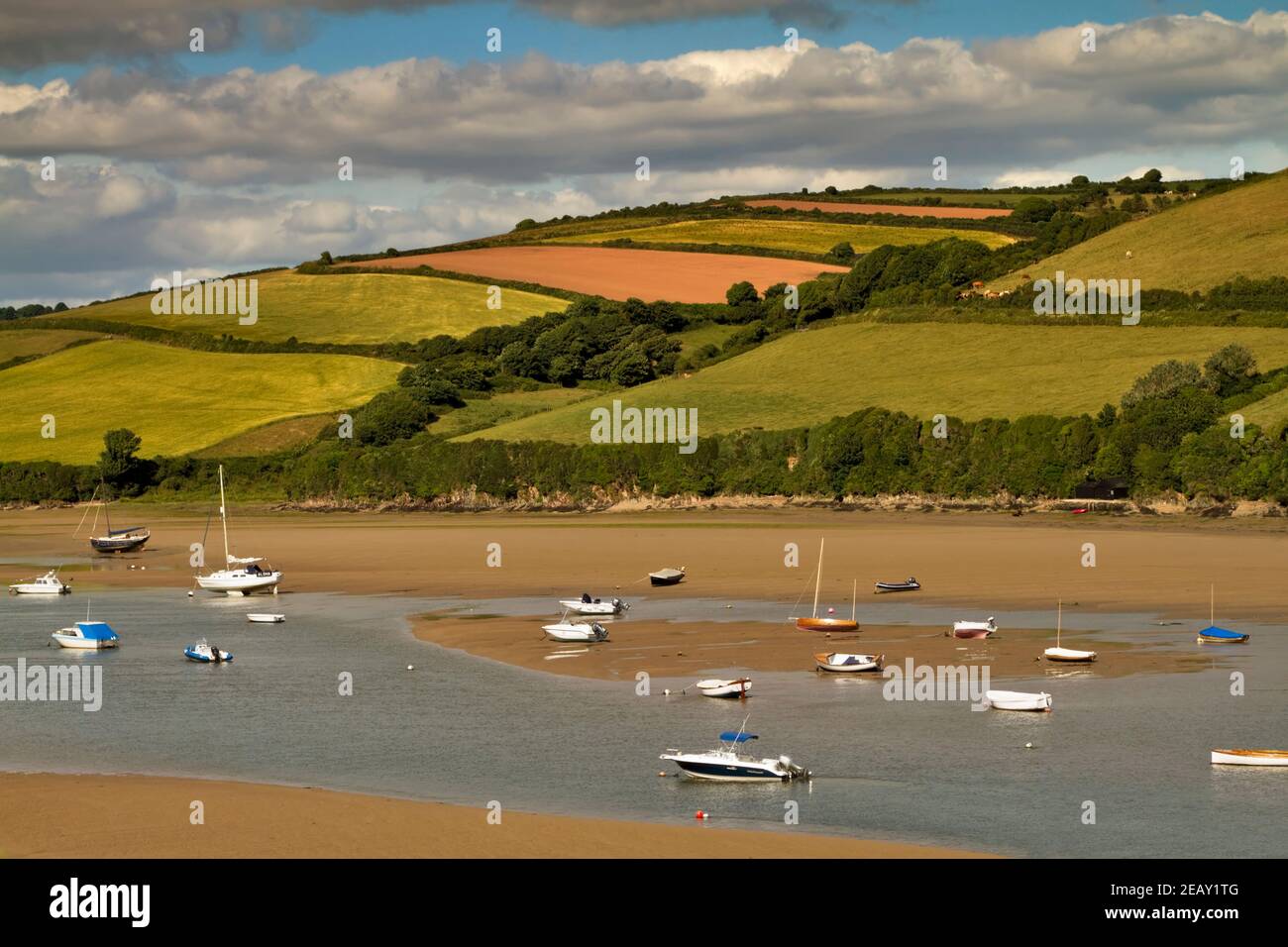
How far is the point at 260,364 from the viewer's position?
14038 cm

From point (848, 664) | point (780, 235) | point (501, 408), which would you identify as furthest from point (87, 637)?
point (780, 235)

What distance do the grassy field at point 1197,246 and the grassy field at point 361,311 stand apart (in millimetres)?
51124

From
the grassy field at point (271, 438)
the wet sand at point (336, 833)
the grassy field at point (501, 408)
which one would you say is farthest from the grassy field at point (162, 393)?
the wet sand at point (336, 833)

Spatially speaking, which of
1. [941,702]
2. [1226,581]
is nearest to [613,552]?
[1226,581]

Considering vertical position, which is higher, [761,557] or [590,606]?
[590,606]

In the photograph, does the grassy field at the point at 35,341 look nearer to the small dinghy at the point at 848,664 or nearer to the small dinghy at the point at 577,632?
the small dinghy at the point at 577,632

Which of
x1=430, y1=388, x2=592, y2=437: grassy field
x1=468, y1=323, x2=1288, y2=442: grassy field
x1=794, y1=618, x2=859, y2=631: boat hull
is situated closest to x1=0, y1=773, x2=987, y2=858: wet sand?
x1=794, y1=618, x2=859, y2=631: boat hull

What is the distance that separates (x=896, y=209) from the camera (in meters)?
185

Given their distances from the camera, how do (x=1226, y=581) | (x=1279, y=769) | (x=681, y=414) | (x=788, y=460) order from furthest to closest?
(x=681, y=414)
(x=788, y=460)
(x=1226, y=581)
(x=1279, y=769)

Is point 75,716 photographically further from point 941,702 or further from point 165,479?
point 165,479

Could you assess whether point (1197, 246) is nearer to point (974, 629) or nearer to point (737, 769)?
point (974, 629)

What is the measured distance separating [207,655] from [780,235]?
455ft

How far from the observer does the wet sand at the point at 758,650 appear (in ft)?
127

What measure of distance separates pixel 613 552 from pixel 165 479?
5505 cm
